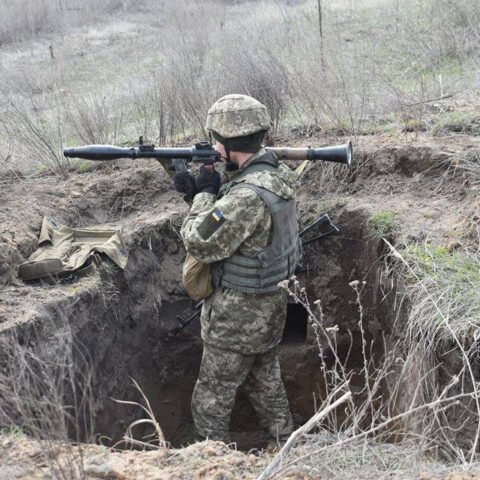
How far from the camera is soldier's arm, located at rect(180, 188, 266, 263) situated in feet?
11.3

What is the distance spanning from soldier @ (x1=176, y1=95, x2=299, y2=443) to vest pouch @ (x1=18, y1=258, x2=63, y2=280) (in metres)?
1.07

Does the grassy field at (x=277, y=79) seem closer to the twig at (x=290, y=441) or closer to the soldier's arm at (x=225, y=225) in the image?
the soldier's arm at (x=225, y=225)

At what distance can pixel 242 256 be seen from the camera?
12.1 feet

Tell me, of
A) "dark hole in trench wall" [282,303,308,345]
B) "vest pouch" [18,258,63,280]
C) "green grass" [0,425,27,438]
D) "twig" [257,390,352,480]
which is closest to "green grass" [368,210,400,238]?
"dark hole in trench wall" [282,303,308,345]

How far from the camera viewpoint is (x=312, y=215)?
16.7ft

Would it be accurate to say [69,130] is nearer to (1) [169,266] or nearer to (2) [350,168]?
(1) [169,266]

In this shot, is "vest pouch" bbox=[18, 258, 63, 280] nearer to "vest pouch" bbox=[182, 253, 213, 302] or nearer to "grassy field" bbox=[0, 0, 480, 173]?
"vest pouch" bbox=[182, 253, 213, 302]

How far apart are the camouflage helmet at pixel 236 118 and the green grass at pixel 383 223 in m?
1.43

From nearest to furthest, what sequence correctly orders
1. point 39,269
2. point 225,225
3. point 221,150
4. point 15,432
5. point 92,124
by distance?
point 15,432 < point 225,225 < point 221,150 < point 39,269 < point 92,124

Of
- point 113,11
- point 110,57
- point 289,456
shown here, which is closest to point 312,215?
point 289,456

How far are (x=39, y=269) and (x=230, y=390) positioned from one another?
5.10 feet

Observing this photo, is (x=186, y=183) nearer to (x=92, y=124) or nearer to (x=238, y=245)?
(x=238, y=245)

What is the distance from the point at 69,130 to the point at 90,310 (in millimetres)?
3489

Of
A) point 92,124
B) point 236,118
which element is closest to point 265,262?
point 236,118
